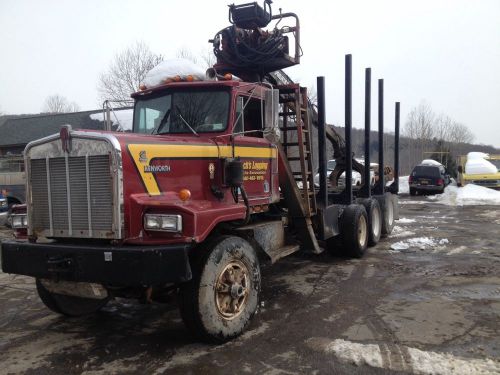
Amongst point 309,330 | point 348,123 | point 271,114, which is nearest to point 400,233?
point 348,123

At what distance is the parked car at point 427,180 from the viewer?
26.2m

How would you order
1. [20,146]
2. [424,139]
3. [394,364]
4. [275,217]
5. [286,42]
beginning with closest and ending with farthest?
[394,364] < [275,217] < [286,42] < [20,146] < [424,139]

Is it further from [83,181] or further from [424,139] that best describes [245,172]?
[424,139]

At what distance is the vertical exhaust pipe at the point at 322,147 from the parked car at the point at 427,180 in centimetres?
2034

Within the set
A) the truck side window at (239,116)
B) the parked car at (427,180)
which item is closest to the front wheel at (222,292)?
the truck side window at (239,116)

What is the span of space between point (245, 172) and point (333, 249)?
4135mm

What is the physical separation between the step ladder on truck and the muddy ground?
14.8 inches

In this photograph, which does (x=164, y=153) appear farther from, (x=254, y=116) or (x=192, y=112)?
(x=254, y=116)

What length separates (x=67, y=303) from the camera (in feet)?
17.7

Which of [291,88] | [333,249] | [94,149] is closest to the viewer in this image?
[94,149]

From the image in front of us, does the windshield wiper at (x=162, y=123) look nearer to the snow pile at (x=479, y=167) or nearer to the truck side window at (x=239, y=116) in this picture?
the truck side window at (x=239, y=116)

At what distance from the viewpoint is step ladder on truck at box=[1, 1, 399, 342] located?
13.9 ft

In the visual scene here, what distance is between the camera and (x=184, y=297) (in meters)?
4.39

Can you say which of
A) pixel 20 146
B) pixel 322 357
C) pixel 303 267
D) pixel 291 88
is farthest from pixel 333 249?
pixel 20 146
